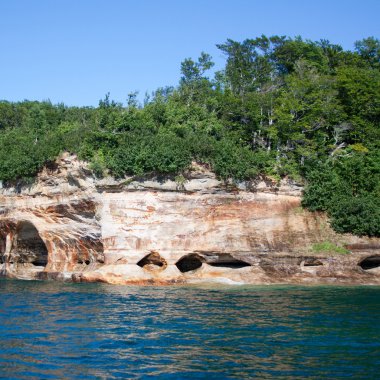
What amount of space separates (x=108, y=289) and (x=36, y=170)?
931cm

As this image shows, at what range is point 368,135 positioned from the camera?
3219cm

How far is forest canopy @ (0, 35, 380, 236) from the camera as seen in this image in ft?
90.5

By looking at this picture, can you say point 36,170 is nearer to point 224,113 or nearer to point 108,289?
point 108,289

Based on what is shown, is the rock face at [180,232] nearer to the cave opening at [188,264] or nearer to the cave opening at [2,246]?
the cave opening at [188,264]

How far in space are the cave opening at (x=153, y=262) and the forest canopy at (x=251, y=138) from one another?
425 cm

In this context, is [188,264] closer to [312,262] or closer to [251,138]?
[312,262]

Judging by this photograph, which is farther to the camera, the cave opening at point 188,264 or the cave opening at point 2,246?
the cave opening at point 2,246

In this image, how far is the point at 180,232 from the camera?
2692 centimetres

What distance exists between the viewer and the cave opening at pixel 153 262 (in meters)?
26.8

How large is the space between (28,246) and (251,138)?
15051 millimetres

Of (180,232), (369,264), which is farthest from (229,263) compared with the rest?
(369,264)

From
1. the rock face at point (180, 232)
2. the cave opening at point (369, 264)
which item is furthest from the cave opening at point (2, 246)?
the cave opening at point (369, 264)

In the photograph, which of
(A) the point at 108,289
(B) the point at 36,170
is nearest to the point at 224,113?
(B) the point at 36,170

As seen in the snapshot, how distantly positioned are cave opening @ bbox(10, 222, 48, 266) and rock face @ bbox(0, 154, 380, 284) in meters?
1.48
